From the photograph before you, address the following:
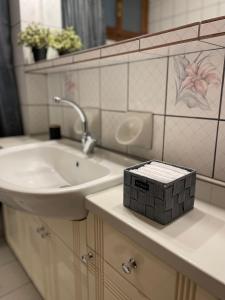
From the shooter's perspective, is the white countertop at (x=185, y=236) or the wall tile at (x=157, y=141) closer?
the white countertop at (x=185, y=236)

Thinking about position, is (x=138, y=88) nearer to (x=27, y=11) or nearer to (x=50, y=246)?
(x=50, y=246)

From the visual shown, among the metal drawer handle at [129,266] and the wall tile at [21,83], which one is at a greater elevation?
the wall tile at [21,83]

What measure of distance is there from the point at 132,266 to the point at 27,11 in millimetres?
1485

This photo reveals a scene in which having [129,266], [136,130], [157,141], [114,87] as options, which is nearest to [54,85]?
[114,87]

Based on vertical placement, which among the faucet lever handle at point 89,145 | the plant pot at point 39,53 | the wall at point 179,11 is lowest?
the faucet lever handle at point 89,145

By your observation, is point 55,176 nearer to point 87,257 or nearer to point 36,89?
point 87,257

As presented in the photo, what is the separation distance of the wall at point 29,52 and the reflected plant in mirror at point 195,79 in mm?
1029

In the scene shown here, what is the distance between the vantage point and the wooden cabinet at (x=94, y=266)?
0.47 m

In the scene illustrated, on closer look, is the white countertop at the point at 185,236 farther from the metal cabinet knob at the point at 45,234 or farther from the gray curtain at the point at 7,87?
the gray curtain at the point at 7,87

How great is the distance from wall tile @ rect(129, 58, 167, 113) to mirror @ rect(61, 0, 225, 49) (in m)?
0.62

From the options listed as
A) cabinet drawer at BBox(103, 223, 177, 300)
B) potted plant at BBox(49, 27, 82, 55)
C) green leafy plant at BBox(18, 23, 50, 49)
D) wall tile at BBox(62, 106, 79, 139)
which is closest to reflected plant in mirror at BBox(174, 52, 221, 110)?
cabinet drawer at BBox(103, 223, 177, 300)

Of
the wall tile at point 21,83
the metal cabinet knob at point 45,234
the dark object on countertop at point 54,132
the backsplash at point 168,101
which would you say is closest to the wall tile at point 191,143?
the backsplash at point 168,101

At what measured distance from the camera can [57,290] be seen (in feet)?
3.22

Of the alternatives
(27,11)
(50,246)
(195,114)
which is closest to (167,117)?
(195,114)
